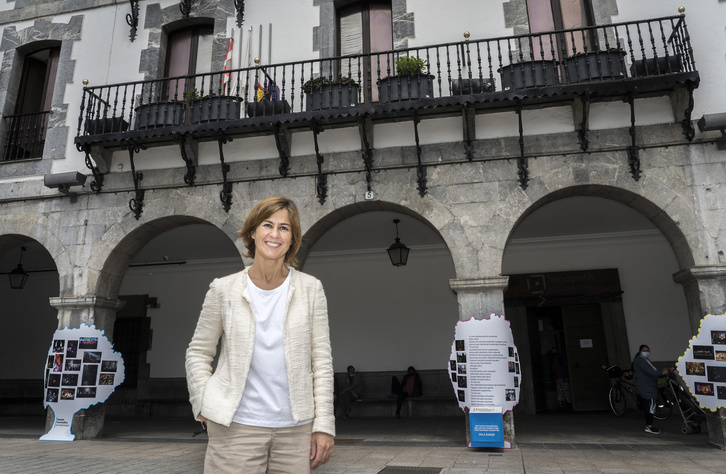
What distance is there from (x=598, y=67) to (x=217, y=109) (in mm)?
5307

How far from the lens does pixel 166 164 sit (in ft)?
25.5

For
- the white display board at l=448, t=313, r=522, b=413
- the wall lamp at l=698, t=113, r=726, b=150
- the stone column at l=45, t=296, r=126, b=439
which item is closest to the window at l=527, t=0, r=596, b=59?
the wall lamp at l=698, t=113, r=726, b=150

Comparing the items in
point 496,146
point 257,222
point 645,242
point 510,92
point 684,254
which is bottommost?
point 257,222

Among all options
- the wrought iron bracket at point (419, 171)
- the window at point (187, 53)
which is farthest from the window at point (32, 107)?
the wrought iron bracket at point (419, 171)

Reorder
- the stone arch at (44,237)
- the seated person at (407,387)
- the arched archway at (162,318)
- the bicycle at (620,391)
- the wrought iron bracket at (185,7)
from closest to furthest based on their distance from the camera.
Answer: the stone arch at (44,237), the wrought iron bracket at (185,7), the bicycle at (620,391), the seated person at (407,387), the arched archway at (162,318)

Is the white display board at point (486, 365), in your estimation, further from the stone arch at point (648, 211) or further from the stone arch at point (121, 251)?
the stone arch at point (121, 251)

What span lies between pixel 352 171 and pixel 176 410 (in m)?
7.48

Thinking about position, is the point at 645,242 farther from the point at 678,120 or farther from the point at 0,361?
the point at 0,361

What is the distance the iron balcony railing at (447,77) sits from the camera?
6.33 m

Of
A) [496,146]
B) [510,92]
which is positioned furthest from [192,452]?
[510,92]

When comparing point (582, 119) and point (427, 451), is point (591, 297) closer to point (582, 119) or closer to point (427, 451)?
point (582, 119)

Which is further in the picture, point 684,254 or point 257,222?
point 684,254

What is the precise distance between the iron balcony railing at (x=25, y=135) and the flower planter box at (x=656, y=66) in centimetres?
Answer: 947

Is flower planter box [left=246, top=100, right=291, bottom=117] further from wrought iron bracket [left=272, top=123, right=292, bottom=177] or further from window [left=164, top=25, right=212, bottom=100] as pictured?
window [left=164, top=25, right=212, bottom=100]
